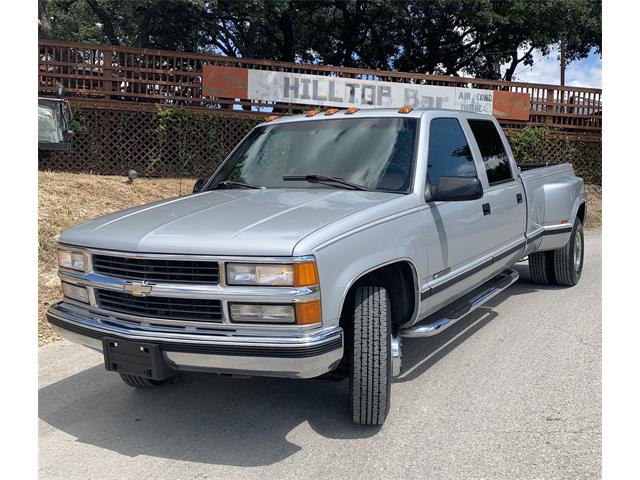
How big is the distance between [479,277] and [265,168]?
6.47ft

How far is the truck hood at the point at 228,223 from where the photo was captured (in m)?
3.03

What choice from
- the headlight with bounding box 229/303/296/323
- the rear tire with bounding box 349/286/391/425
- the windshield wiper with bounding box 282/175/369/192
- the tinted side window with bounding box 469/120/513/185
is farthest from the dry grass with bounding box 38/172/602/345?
the tinted side window with bounding box 469/120/513/185

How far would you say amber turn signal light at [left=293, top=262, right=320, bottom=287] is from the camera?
2.93 m

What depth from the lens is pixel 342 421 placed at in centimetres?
363

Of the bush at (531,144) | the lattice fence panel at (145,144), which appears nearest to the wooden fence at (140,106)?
the lattice fence panel at (145,144)

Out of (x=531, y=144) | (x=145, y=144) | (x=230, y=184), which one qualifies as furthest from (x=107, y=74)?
(x=531, y=144)

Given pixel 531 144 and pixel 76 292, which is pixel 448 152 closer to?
pixel 76 292

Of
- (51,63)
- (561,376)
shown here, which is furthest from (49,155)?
(561,376)

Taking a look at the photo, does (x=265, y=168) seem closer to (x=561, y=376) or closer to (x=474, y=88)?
(x=561, y=376)

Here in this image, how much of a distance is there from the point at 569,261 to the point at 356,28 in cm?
1797

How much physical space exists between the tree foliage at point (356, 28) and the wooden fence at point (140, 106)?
3215mm

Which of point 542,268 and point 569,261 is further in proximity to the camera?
point 542,268

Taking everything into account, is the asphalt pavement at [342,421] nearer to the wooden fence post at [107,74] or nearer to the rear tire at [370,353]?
the rear tire at [370,353]

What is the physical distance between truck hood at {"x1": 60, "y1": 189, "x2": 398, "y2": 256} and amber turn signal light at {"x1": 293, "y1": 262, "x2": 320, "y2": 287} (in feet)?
0.30
